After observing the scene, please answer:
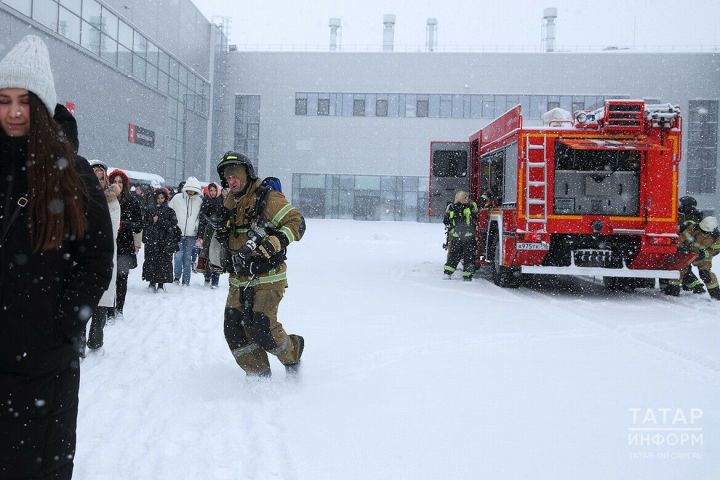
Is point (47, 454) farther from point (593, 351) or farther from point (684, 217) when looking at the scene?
point (684, 217)

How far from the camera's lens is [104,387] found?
4.45 meters

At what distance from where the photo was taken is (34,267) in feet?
6.31

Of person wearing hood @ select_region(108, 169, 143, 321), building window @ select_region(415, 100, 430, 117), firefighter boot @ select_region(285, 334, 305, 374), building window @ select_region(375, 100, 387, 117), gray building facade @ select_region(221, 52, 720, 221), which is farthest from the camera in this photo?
building window @ select_region(375, 100, 387, 117)

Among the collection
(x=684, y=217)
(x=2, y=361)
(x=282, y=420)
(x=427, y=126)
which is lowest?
(x=282, y=420)

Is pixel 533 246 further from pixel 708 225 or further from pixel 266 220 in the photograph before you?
pixel 266 220

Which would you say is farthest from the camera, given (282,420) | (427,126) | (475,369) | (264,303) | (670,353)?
(427,126)

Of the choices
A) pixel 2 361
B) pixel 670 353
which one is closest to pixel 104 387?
pixel 2 361

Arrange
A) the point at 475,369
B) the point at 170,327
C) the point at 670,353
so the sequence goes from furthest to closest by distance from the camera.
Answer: the point at 170,327, the point at 670,353, the point at 475,369

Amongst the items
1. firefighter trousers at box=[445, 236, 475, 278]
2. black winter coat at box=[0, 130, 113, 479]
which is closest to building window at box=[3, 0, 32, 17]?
firefighter trousers at box=[445, 236, 475, 278]

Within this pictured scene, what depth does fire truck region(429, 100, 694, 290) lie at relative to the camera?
9.27m

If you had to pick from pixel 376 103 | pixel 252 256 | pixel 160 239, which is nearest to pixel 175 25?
pixel 376 103

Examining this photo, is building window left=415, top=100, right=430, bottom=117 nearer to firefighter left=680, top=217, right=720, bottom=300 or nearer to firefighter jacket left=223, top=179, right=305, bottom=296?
firefighter left=680, top=217, right=720, bottom=300

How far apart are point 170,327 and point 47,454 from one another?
483cm

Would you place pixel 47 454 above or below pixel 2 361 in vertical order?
below
